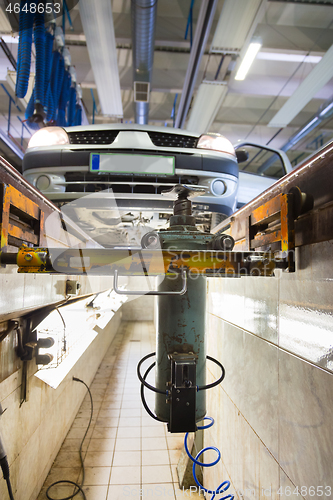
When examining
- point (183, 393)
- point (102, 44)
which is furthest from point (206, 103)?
point (183, 393)

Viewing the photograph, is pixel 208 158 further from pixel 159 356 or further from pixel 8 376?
pixel 8 376

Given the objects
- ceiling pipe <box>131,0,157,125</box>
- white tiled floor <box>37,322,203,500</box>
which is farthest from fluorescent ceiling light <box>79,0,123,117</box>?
white tiled floor <box>37,322,203,500</box>

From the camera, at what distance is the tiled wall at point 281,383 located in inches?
33.0

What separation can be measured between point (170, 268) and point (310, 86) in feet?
11.7

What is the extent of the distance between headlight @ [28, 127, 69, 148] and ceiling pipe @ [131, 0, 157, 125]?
1418mm

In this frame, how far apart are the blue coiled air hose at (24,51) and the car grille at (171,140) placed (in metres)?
1.10

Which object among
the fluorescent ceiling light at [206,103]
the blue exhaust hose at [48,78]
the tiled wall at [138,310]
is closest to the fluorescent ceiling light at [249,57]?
the fluorescent ceiling light at [206,103]

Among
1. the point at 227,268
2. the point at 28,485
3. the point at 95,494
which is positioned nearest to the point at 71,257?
the point at 227,268

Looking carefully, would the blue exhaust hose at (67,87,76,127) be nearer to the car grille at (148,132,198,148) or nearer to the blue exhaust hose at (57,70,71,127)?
the blue exhaust hose at (57,70,71,127)

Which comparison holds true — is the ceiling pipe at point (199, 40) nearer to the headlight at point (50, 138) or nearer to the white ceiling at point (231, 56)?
the white ceiling at point (231, 56)

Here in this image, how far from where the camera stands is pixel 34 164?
6.42ft

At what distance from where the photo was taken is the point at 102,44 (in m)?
2.68

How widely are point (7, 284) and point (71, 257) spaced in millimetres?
631

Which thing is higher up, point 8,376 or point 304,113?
point 304,113
